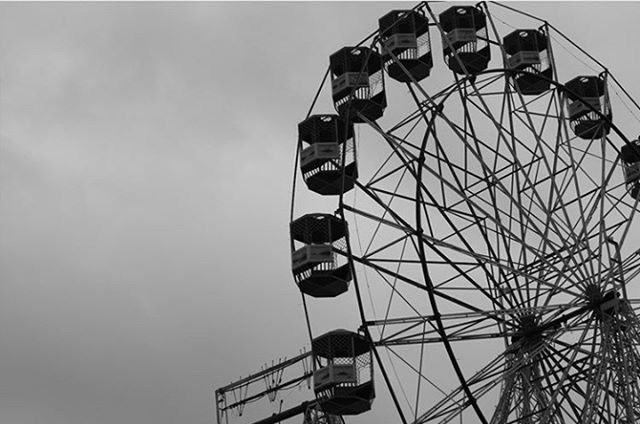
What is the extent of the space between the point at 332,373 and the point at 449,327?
162 inches

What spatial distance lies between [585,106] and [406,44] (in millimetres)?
5090

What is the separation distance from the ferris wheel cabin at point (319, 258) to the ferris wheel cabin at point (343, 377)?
6.47 ft

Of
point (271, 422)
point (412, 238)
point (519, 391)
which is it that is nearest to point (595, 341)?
point (519, 391)

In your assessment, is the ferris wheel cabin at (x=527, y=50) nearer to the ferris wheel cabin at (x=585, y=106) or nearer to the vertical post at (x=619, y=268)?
the ferris wheel cabin at (x=585, y=106)

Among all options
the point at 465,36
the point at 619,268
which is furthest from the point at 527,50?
the point at 619,268

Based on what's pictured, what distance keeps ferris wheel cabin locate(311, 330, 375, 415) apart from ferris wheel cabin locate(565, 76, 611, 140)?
913cm

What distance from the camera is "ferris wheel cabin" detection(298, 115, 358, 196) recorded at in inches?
1875

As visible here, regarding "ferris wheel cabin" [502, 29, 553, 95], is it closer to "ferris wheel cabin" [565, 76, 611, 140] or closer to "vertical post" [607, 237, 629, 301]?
"ferris wheel cabin" [565, 76, 611, 140]

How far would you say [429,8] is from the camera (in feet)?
160

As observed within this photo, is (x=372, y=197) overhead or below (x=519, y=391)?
overhead

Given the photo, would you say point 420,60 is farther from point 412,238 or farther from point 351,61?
point 412,238

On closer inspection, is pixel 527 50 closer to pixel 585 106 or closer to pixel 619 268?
pixel 585 106

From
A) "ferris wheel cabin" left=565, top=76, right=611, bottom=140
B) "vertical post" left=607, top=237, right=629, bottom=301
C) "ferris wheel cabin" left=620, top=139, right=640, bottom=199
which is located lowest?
"vertical post" left=607, top=237, right=629, bottom=301

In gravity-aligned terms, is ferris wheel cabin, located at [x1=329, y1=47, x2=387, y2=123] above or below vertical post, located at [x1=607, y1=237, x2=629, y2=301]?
above
